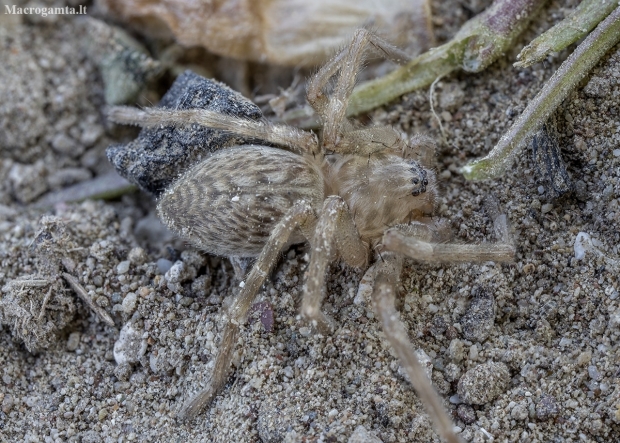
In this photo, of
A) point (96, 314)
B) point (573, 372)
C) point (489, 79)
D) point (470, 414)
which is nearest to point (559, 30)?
point (489, 79)

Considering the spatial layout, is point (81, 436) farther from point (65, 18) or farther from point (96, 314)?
point (65, 18)

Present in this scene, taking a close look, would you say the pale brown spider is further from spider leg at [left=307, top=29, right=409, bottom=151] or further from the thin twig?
the thin twig

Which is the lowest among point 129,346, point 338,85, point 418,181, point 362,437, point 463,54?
point 129,346

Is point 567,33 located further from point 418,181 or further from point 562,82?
point 418,181

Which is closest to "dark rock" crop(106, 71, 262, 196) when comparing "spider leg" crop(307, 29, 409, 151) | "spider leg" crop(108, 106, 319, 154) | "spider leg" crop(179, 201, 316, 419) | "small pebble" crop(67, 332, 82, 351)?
"spider leg" crop(108, 106, 319, 154)

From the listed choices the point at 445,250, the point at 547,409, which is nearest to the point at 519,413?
the point at 547,409
